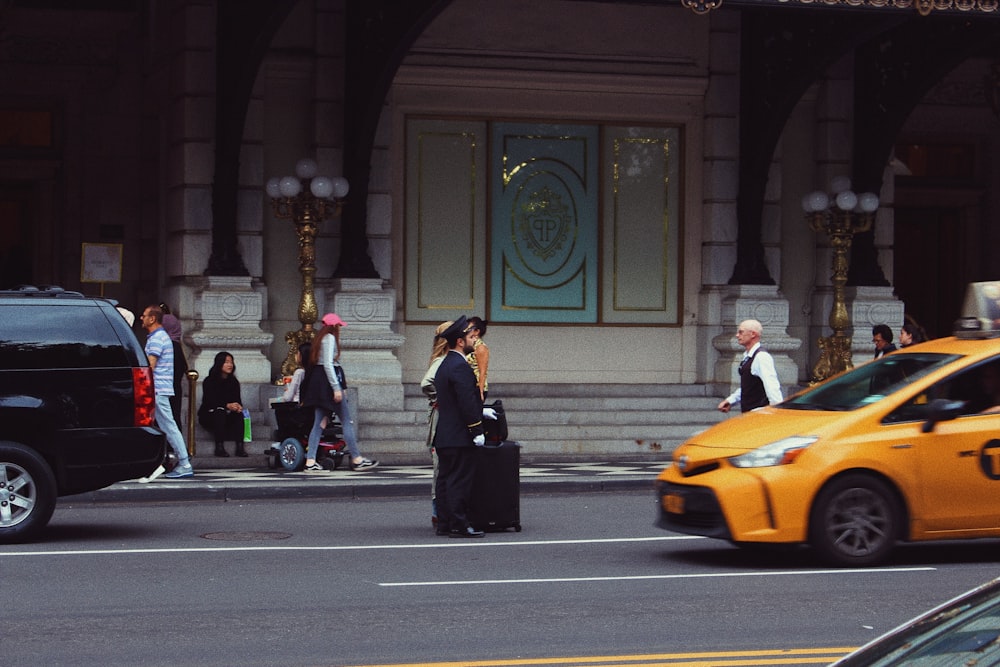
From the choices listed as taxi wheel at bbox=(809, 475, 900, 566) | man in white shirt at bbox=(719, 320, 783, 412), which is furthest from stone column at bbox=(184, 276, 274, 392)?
taxi wheel at bbox=(809, 475, 900, 566)

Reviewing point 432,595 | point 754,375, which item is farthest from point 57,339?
point 754,375

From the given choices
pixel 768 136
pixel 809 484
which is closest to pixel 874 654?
pixel 809 484

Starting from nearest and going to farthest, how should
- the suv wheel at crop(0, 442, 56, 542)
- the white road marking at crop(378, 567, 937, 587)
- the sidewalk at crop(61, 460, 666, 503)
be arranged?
1. the white road marking at crop(378, 567, 937, 587)
2. the suv wheel at crop(0, 442, 56, 542)
3. the sidewalk at crop(61, 460, 666, 503)

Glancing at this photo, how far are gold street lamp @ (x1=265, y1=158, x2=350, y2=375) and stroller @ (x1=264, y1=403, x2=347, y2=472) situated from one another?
2.06 meters

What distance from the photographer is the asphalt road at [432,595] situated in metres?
7.71

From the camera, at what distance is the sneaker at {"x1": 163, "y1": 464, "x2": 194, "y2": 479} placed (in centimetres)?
1670

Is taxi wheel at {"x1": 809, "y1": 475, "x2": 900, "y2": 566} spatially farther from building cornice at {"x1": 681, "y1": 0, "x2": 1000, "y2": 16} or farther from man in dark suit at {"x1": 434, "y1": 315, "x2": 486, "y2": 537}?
building cornice at {"x1": 681, "y1": 0, "x2": 1000, "y2": 16}

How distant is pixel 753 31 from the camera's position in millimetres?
21859

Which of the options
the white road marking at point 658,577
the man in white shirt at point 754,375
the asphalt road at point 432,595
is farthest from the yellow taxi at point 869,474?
the man in white shirt at point 754,375

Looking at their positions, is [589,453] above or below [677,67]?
below

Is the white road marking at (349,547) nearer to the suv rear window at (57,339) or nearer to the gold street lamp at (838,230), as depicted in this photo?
the suv rear window at (57,339)

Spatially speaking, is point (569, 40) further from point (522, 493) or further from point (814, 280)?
point (522, 493)

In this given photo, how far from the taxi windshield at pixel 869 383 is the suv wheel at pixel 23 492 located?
203 inches

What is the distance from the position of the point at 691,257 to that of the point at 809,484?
496 inches
